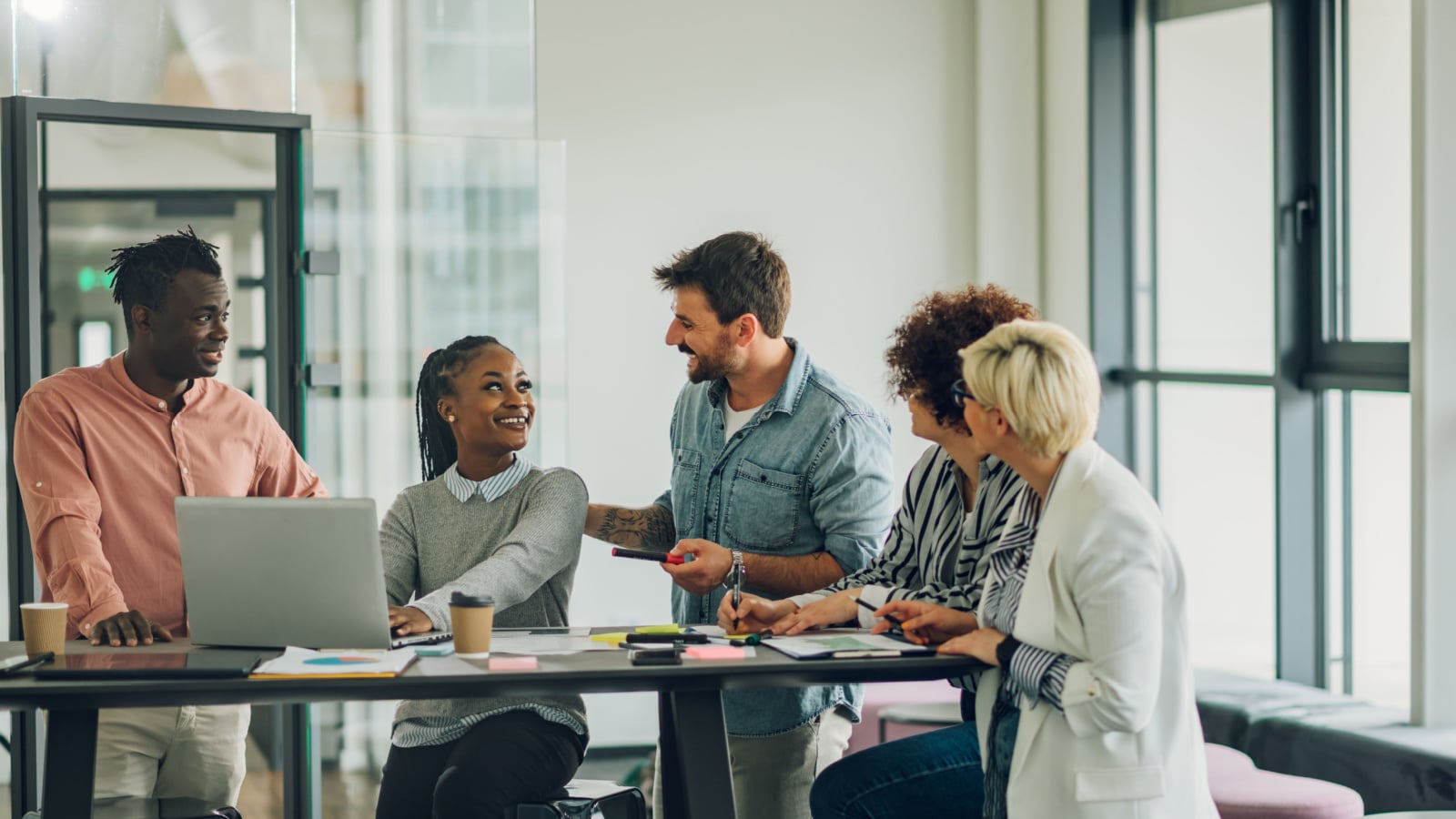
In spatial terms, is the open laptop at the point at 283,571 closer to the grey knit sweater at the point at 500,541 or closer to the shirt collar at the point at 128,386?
the grey knit sweater at the point at 500,541

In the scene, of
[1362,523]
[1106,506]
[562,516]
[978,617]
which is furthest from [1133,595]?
[1362,523]

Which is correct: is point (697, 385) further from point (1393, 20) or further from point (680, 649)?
point (1393, 20)

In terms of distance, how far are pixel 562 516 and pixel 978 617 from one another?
0.79 metres

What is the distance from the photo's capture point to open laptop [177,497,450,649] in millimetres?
2436

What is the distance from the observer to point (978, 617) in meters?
2.52

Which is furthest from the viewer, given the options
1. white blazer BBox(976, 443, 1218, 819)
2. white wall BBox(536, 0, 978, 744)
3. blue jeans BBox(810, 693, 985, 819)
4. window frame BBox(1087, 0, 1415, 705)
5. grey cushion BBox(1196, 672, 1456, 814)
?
white wall BBox(536, 0, 978, 744)

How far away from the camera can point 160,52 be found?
3430 mm

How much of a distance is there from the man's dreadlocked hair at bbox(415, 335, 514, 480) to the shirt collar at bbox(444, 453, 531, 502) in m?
0.11

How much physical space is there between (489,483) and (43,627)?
32.2 inches

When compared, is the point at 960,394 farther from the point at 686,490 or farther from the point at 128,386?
the point at 128,386

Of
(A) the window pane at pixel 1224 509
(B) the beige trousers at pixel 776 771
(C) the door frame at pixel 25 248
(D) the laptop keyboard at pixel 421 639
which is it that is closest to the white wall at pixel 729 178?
(A) the window pane at pixel 1224 509

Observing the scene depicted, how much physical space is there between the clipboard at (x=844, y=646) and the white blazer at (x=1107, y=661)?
8.5 inches

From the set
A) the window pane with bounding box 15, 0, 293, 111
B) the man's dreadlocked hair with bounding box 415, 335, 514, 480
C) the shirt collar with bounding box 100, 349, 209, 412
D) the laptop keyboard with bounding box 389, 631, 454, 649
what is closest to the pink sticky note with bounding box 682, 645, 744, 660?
the laptop keyboard with bounding box 389, 631, 454, 649

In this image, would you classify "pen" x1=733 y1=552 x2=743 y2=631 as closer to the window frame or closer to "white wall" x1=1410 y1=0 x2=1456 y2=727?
"white wall" x1=1410 y1=0 x2=1456 y2=727
